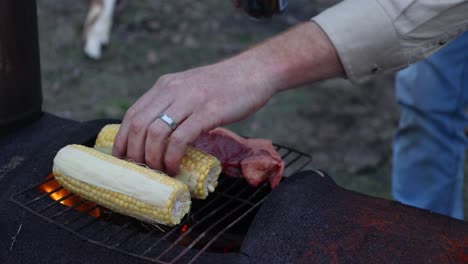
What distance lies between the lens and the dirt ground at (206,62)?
4098mm

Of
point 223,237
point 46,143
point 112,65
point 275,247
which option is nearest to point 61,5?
point 112,65

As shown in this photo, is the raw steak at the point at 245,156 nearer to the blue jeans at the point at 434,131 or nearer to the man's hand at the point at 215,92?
the man's hand at the point at 215,92

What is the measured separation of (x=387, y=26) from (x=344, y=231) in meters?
0.68

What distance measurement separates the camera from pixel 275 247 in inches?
58.2

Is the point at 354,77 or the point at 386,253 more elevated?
the point at 354,77

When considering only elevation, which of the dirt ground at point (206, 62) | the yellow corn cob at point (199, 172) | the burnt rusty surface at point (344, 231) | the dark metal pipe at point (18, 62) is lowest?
the dirt ground at point (206, 62)

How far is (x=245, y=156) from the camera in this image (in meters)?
1.87

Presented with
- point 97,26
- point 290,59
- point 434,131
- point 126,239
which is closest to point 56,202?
point 126,239

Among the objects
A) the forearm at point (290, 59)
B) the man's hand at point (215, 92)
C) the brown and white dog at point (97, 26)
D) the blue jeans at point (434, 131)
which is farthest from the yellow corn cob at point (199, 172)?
the brown and white dog at point (97, 26)

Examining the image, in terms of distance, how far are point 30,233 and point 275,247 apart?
720 millimetres

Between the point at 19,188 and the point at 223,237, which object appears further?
the point at 223,237

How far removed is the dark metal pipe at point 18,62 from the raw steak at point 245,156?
70 centimetres

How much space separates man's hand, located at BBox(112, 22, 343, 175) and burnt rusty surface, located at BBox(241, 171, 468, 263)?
12.0 inches

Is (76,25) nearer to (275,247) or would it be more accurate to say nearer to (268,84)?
(268,84)
